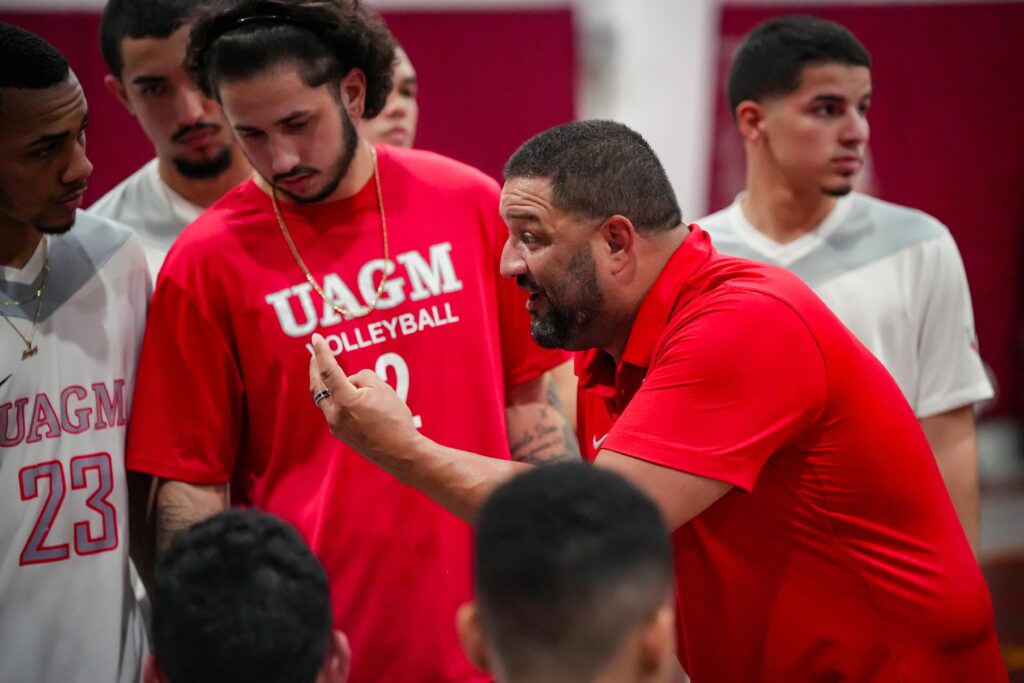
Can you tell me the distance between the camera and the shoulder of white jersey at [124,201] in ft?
11.7

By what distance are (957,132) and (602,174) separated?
6.35 m

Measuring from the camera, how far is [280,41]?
2830 mm

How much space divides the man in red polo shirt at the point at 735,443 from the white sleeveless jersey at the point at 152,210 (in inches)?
48.6

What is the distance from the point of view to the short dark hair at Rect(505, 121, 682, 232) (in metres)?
2.44

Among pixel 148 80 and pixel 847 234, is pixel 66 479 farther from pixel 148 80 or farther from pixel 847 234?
pixel 847 234

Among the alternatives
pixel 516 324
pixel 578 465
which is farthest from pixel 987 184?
pixel 578 465

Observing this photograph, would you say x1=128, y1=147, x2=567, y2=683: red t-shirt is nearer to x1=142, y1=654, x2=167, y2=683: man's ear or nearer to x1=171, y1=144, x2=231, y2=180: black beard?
x1=171, y1=144, x2=231, y2=180: black beard

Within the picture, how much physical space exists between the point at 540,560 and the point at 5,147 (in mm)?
1696

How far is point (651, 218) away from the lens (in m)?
2.47

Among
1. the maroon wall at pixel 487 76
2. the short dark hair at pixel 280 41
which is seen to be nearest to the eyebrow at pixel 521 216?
the short dark hair at pixel 280 41

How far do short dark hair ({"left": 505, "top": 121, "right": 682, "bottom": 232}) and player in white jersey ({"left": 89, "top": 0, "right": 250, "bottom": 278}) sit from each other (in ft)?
4.38

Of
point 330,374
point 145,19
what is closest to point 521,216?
point 330,374

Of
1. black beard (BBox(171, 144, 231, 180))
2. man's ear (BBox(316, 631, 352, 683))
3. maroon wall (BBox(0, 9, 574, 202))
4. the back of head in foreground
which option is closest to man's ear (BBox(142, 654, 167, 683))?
the back of head in foreground

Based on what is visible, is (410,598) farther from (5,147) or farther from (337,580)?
(5,147)
